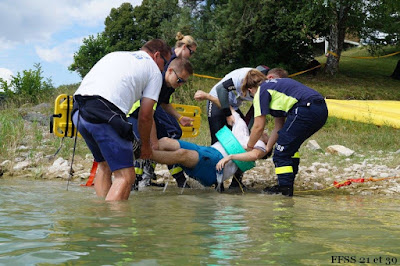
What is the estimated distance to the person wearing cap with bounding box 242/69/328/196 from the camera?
582 centimetres

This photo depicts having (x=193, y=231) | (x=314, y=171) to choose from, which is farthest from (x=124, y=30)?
(x=193, y=231)

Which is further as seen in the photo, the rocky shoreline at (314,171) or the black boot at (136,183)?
the rocky shoreline at (314,171)

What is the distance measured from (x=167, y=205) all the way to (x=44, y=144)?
20.0 ft

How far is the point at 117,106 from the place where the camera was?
453 centimetres

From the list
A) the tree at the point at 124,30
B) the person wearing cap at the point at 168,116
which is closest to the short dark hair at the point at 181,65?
the person wearing cap at the point at 168,116

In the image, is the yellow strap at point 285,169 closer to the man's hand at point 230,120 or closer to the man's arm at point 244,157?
the man's arm at point 244,157

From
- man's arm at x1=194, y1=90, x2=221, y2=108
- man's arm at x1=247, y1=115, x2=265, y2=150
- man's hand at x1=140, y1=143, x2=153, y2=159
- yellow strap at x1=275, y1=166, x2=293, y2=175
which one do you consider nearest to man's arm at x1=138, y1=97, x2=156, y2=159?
man's hand at x1=140, y1=143, x2=153, y2=159

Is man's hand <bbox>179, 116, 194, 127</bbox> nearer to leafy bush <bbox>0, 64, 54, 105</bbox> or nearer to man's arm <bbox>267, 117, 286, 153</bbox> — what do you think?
man's arm <bbox>267, 117, 286, 153</bbox>

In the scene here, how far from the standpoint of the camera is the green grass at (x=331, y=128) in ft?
32.1

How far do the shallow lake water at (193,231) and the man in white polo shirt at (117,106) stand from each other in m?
0.39

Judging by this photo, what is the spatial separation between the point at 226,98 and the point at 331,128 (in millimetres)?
7453

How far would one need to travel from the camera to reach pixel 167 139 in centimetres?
609

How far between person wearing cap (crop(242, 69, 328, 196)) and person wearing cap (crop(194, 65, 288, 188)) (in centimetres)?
53

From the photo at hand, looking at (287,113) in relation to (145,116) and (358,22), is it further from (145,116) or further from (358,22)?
(358,22)
